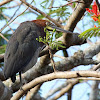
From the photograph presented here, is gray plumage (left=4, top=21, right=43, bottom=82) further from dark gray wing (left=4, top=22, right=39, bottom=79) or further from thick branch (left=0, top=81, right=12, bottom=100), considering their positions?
thick branch (left=0, top=81, right=12, bottom=100)

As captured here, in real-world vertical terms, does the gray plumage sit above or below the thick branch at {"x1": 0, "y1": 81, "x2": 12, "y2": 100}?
above

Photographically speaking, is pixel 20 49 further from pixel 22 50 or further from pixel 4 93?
pixel 4 93

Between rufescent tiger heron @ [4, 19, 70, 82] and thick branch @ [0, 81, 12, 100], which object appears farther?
rufescent tiger heron @ [4, 19, 70, 82]

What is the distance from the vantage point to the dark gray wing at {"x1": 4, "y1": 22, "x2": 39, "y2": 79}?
2686 millimetres

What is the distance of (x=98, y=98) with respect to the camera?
3.94m

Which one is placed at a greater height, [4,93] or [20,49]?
[20,49]

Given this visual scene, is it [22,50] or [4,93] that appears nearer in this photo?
[4,93]

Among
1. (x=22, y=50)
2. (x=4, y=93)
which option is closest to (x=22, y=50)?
(x=22, y=50)

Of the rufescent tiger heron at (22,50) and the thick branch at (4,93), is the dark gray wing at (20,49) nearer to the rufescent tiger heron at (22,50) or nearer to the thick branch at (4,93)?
the rufescent tiger heron at (22,50)

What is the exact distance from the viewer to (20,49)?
2.87 meters

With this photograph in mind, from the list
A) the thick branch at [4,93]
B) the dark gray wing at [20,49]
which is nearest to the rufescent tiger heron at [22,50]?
the dark gray wing at [20,49]

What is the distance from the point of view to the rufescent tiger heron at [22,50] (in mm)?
2701

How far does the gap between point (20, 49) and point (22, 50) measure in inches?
1.1

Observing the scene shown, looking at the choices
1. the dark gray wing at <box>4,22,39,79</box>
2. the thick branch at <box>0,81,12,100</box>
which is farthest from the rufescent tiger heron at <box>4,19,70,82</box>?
the thick branch at <box>0,81,12,100</box>
